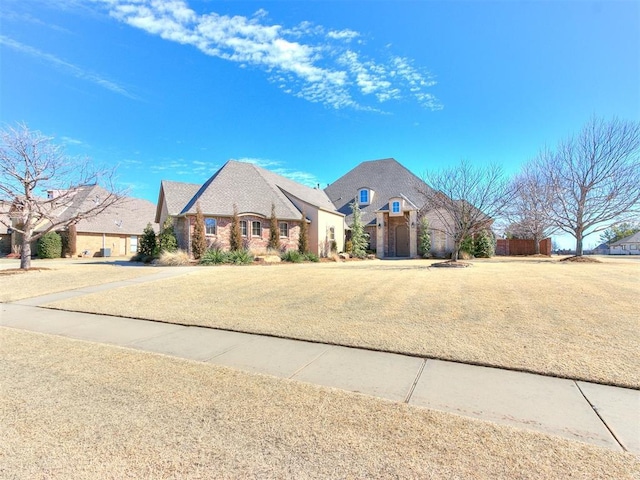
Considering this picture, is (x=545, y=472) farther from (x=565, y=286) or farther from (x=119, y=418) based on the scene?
(x=565, y=286)

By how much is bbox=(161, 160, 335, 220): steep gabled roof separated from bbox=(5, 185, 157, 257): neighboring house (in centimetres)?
1253

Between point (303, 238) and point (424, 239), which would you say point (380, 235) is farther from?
point (303, 238)

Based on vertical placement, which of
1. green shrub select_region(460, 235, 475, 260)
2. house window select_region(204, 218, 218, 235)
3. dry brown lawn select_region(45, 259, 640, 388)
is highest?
house window select_region(204, 218, 218, 235)


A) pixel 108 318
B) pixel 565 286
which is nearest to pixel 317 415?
pixel 108 318

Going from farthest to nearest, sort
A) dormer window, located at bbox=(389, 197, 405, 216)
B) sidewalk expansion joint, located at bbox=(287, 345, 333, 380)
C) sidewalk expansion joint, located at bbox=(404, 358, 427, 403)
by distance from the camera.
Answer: dormer window, located at bbox=(389, 197, 405, 216) → sidewalk expansion joint, located at bbox=(287, 345, 333, 380) → sidewalk expansion joint, located at bbox=(404, 358, 427, 403)

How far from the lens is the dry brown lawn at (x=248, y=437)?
7.68 ft

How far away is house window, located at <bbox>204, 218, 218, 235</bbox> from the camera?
20938 millimetres

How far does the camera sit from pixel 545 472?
2291mm

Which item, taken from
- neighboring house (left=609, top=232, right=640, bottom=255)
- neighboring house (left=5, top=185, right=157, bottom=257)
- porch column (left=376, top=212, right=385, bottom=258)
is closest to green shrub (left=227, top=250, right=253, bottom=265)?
porch column (left=376, top=212, right=385, bottom=258)

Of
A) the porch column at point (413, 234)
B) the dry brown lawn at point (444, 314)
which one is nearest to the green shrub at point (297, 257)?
the dry brown lawn at point (444, 314)

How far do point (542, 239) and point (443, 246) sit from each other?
12.7 m

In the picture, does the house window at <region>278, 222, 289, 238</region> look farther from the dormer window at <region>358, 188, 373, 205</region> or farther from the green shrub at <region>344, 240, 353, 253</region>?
the dormer window at <region>358, 188, 373, 205</region>

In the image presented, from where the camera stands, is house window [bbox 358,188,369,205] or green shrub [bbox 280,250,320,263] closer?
green shrub [bbox 280,250,320,263]

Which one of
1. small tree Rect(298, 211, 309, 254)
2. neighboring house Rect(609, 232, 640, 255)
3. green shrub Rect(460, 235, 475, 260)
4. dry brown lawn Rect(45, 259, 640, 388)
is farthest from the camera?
neighboring house Rect(609, 232, 640, 255)
